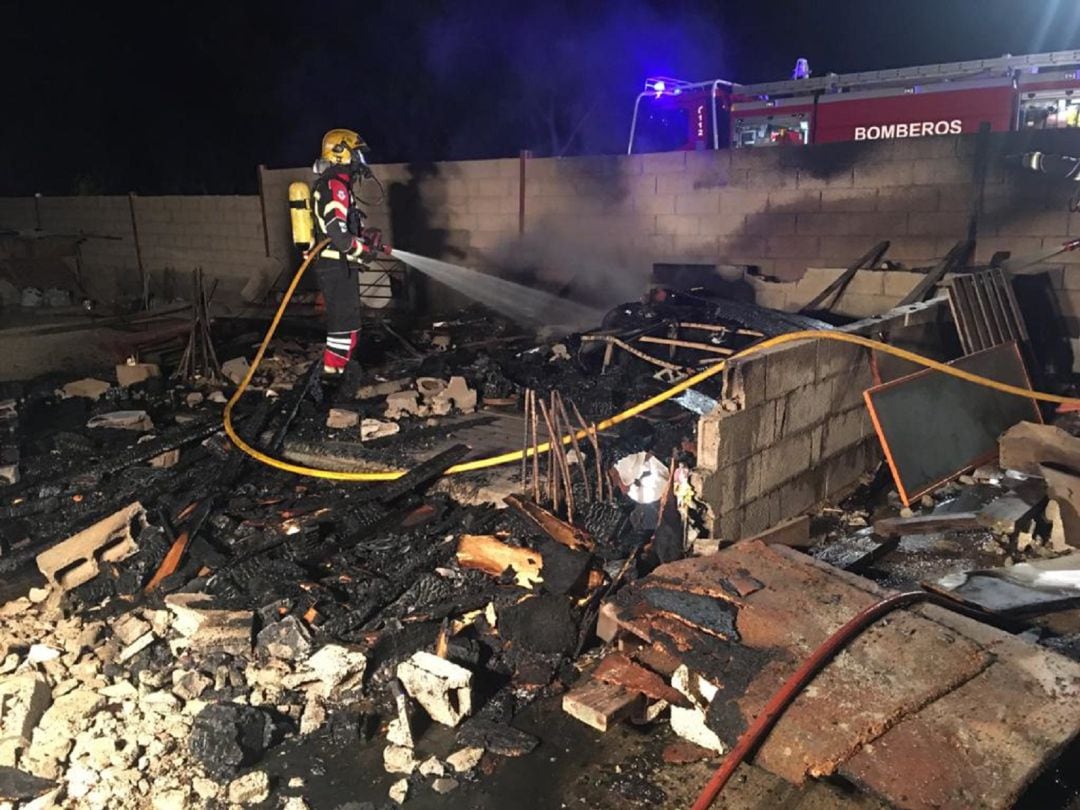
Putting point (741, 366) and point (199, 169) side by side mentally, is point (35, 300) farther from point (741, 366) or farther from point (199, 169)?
point (199, 169)

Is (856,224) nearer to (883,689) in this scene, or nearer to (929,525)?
(929,525)

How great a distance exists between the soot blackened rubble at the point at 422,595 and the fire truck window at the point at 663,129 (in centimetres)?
676

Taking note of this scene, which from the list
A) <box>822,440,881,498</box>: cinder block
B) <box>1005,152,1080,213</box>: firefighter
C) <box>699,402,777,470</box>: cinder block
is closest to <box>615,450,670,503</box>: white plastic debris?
<box>699,402,777,470</box>: cinder block

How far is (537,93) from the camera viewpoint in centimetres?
3028

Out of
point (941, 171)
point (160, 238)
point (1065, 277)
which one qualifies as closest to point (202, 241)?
point (160, 238)

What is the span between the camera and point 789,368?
5027 millimetres

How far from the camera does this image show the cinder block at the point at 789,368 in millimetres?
4859

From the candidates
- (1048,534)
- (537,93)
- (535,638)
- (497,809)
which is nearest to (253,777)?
(497,809)

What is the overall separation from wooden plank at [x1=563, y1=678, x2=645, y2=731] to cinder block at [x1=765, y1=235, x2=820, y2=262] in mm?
7346

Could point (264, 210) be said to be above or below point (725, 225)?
above

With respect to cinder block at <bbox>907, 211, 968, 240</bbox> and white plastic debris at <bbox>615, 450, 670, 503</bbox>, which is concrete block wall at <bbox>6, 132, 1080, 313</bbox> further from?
white plastic debris at <bbox>615, 450, 670, 503</bbox>

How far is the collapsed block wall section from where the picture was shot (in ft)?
15.2

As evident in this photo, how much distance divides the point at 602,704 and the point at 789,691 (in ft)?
3.02

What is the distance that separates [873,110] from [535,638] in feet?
31.0
